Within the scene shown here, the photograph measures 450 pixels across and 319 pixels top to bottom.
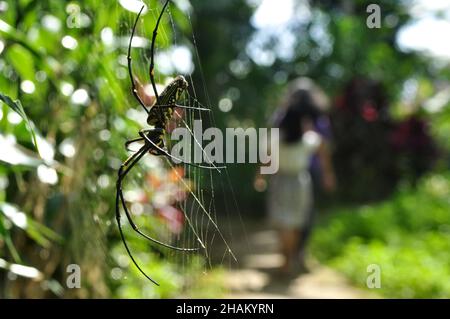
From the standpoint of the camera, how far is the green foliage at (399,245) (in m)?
4.04

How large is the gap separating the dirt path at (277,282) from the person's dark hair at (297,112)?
0.79 m

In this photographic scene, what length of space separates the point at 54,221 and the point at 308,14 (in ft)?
26.9

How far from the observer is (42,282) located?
2172 millimetres

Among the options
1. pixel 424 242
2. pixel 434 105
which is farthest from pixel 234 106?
pixel 424 242

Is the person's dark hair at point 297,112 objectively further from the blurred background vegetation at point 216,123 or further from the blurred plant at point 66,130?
the blurred plant at point 66,130

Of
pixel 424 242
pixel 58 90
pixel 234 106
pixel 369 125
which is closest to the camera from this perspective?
pixel 58 90

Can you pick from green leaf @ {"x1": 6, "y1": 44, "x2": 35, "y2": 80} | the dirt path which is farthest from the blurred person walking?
green leaf @ {"x1": 6, "y1": 44, "x2": 35, "y2": 80}

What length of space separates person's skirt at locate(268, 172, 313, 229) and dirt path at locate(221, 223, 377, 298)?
33 centimetres

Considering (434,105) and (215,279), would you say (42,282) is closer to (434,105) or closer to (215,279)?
(215,279)

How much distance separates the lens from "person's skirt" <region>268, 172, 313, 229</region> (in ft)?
14.7

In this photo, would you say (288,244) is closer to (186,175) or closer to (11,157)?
(11,157)

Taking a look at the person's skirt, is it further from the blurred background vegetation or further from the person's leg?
the blurred background vegetation

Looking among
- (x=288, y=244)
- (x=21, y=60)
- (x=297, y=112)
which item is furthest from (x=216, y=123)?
(x=288, y=244)

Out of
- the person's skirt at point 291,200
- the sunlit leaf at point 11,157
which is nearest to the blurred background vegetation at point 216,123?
the sunlit leaf at point 11,157
